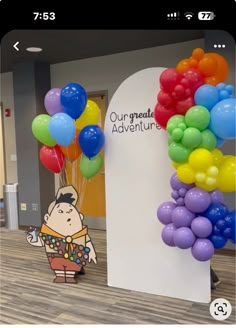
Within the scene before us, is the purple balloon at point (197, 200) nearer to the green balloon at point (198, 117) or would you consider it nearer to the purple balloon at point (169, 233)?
the purple balloon at point (169, 233)

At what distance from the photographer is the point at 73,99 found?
7.35 ft

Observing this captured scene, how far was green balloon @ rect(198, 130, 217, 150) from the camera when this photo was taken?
6.33ft

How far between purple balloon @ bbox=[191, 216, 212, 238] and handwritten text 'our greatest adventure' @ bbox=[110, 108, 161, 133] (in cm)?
67

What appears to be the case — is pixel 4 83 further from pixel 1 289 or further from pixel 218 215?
pixel 218 215

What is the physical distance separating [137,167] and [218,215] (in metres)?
0.66

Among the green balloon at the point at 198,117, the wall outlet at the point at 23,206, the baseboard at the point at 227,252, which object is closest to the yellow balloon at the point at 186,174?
the green balloon at the point at 198,117

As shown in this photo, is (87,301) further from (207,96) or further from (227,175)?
(207,96)

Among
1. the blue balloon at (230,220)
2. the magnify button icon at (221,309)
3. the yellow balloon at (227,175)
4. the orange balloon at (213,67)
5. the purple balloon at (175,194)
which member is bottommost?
the magnify button icon at (221,309)

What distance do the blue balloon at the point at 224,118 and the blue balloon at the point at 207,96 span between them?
4cm

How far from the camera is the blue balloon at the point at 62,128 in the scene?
7.32ft

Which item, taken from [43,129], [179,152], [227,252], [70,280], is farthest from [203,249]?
[227,252]
